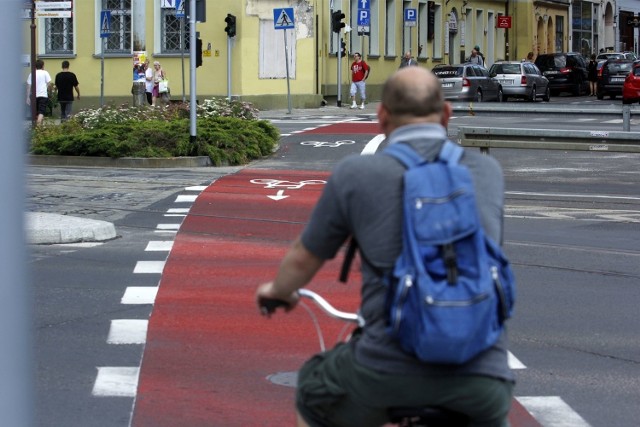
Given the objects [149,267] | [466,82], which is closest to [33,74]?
[149,267]

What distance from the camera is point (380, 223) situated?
11.4ft

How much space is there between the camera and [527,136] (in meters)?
20.7

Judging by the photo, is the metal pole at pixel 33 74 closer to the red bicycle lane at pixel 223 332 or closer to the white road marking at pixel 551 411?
the red bicycle lane at pixel 223 332

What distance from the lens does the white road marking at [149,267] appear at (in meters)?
11.2

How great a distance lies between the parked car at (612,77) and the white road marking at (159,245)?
4388 centimetres

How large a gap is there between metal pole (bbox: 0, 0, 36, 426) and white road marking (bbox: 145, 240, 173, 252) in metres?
9.92

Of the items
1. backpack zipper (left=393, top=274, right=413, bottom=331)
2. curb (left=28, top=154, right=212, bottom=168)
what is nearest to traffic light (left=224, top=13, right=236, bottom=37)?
curb (left=28, top=154, right=212, bottom=168)

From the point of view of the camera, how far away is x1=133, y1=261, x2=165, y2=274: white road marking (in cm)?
1118

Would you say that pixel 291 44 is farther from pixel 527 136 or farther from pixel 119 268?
pixel 119 268

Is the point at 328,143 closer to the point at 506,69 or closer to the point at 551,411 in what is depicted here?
the point at 551,411

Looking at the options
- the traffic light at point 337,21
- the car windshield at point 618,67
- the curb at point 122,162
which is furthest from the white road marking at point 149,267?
the car windshield at point 618,67

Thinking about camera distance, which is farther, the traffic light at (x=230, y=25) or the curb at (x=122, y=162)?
the traffic light at (x=230, y=25)

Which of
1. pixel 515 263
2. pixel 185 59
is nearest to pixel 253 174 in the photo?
pixel 515 263

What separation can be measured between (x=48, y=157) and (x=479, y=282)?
68.1 ft
